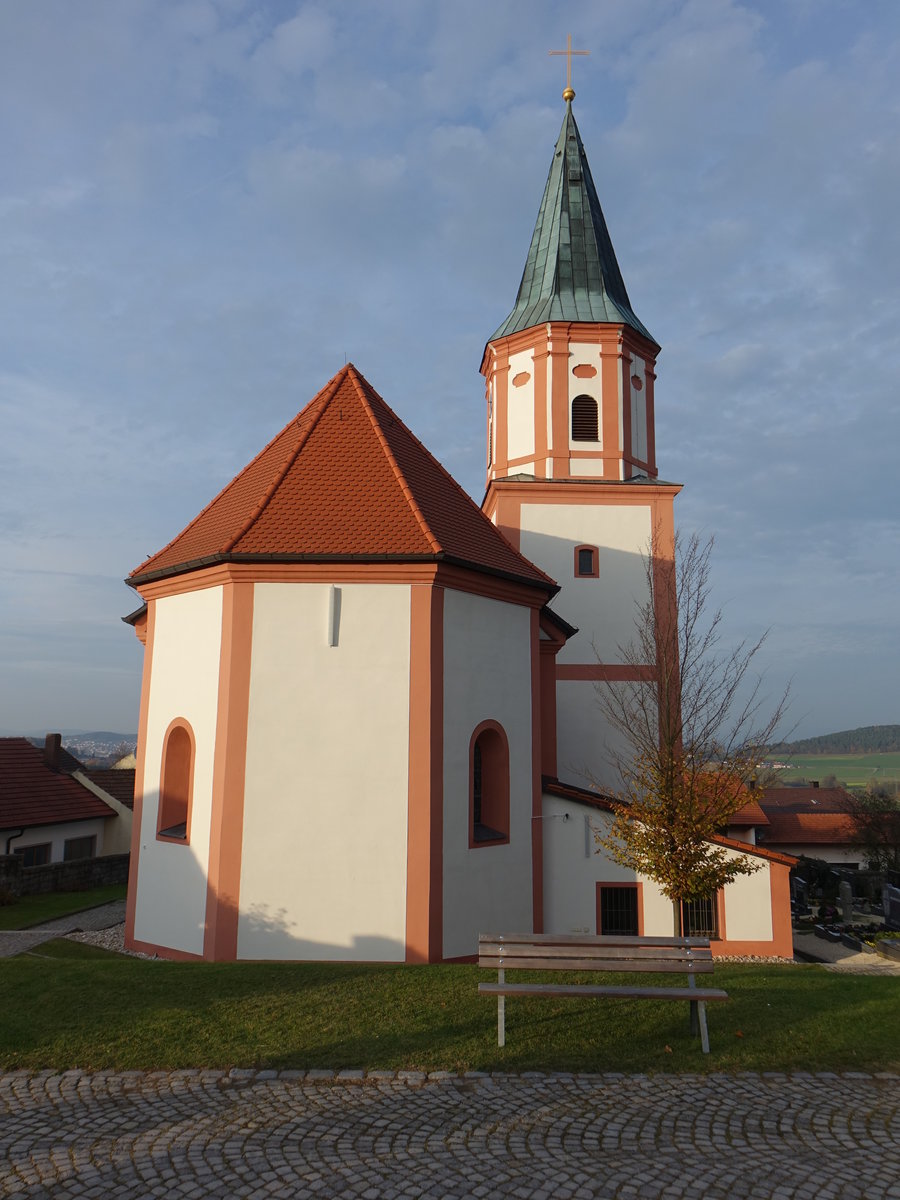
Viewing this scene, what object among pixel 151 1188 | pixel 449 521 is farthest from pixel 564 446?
pixel 151 1188

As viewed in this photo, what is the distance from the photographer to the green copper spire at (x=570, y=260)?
2044cm

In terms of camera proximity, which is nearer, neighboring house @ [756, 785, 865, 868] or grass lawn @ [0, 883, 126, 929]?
grass lawn @ [0, 883, 126, 929]

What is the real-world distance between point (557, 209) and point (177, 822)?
57.8 feet

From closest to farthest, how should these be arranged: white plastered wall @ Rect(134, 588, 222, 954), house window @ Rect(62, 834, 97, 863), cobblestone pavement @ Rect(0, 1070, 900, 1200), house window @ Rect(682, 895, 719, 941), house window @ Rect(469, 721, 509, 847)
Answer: cobblestone pavement @ Rect(0, 1070, 900, 1200)
white plastered wall @ Rect(134, 588, 222, 954)
house window @ Rect(469, 721, 509, 847)
house window @ Rect(682, 895, 719, 941)
house window @ Rect(62, 834, 97, 863)

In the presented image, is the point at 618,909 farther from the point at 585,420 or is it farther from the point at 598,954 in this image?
the point at 585,420

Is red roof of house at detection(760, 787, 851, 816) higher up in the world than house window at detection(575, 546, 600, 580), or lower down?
lower down

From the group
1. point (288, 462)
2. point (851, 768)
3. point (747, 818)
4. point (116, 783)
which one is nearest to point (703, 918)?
point (288, 462)

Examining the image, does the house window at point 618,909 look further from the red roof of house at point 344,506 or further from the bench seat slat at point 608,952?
the bench seat slat at point 608,952

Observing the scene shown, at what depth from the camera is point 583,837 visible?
47.3 feet

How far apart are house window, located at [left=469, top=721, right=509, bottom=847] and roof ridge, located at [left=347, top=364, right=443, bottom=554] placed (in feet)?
9.98

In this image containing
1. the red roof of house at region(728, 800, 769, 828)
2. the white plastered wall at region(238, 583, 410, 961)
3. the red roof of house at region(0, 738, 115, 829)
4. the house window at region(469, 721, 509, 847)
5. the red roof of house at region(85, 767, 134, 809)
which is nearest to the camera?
the white plastered wall at region(238, 583, 410, 961)

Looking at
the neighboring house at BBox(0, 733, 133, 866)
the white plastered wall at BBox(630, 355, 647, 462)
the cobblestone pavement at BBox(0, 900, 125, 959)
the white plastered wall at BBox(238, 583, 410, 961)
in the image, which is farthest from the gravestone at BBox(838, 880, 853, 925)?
the neighboring house at BBox(0, 733, 133, 866)

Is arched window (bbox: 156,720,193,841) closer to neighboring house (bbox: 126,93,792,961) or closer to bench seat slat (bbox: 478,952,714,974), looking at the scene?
neighboring house (bbox: 126,93,792,961)

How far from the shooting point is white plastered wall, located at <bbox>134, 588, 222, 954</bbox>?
12164mm
